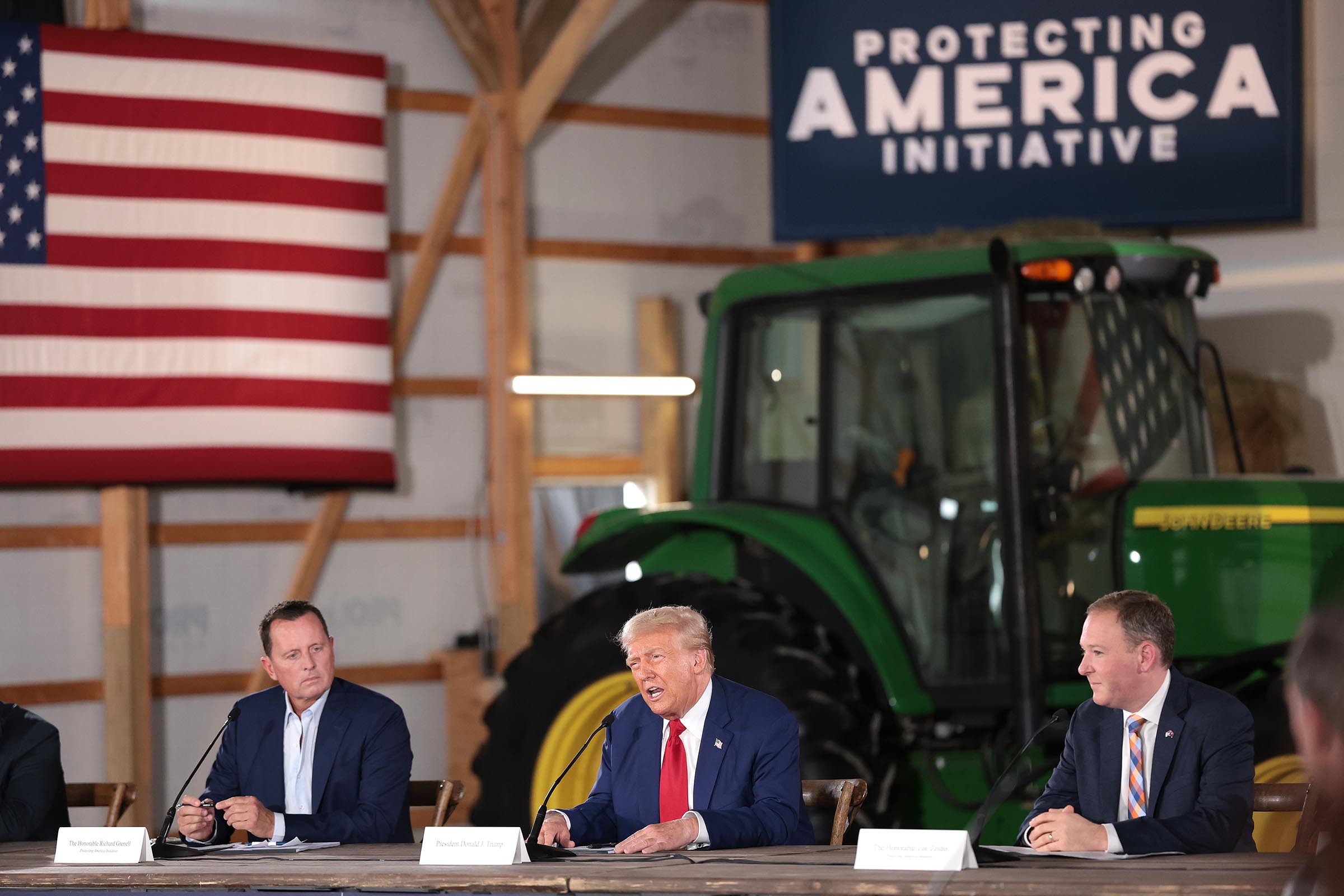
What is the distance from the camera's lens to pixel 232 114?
6855 millimetres

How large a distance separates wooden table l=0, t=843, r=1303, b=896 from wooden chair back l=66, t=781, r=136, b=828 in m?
0.71

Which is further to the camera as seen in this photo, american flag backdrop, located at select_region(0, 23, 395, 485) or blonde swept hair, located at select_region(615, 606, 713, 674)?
american flag backdrop, located at select_region(0, 23, 395, 485)

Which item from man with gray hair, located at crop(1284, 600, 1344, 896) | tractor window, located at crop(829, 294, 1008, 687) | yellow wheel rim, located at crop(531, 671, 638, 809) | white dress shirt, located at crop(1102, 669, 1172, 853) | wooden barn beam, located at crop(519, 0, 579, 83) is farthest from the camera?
wooden barn beam, located at crop(519, 0, 579, 83)

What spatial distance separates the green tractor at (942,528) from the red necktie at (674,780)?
4.31ft

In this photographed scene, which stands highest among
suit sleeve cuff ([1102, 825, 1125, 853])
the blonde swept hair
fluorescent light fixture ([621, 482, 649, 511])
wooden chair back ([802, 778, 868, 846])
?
fluorescent light fixture ([621, 482, 649, 511])

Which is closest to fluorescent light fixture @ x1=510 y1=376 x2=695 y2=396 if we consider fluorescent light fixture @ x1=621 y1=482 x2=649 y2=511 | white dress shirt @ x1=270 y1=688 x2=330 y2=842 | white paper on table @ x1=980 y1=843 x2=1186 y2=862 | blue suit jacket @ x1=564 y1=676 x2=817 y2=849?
fluorescent light fixture @ x1=621 y1=482 x2=649 y2=511

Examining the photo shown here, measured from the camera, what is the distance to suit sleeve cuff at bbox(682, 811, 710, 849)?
303cm

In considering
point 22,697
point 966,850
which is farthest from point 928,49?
point 966,850

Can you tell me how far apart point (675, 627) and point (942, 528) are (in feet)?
6.21

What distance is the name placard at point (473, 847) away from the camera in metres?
2.82

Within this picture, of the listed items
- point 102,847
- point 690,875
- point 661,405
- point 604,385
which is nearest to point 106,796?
point 102,847

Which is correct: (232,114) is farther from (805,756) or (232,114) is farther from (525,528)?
(805,756)

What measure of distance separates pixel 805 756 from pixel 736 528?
30.8 inches

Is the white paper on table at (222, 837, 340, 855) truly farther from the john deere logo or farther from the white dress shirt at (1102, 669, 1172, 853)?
the john deere logo
